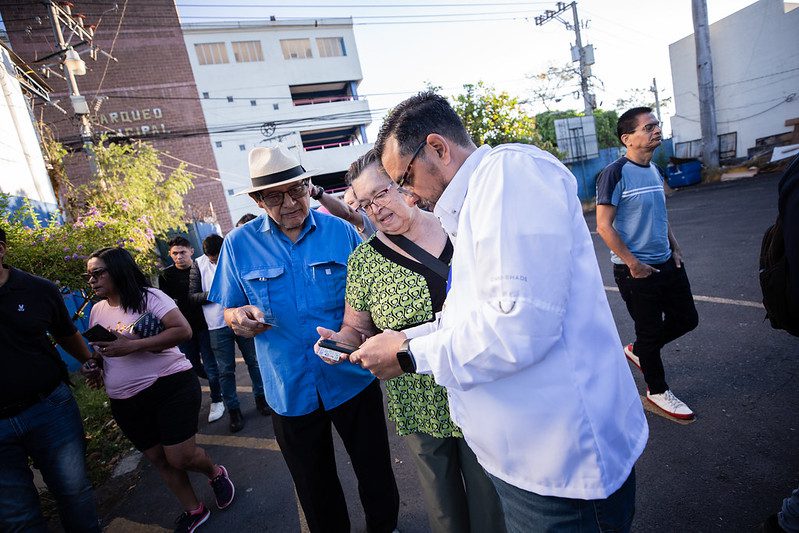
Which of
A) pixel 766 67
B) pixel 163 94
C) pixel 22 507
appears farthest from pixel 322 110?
pixel 22 507

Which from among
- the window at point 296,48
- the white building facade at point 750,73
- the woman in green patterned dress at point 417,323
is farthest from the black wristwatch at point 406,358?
the window at point 296,48

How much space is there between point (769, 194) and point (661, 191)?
10.8 m

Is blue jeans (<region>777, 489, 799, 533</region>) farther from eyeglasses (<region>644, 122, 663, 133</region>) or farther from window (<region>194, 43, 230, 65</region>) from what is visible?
window (<region>194, 43, 230, 65</region>)

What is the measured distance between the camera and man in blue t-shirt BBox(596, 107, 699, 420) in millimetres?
2971

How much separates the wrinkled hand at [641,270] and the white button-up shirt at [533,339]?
2019mm

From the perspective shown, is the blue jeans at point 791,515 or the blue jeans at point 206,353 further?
the blue jeans at point 206,353

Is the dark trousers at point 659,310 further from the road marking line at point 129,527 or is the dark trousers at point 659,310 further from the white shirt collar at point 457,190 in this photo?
the road marking line at point 129,527

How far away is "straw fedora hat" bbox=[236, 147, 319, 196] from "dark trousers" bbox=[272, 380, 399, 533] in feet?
4.29

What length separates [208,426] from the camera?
4523 mm

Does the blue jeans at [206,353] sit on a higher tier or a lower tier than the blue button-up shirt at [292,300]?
lower

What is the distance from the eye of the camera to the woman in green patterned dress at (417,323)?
1854 millimetres

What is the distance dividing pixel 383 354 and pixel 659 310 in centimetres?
270

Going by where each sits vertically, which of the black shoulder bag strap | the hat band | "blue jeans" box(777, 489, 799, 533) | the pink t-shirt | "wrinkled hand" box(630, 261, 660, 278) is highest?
the hat band

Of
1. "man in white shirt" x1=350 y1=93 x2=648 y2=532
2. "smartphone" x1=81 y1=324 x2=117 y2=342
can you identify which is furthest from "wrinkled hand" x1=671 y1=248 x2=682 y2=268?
"smartphone" x1=81 y1=324 x2=117 y2=342
